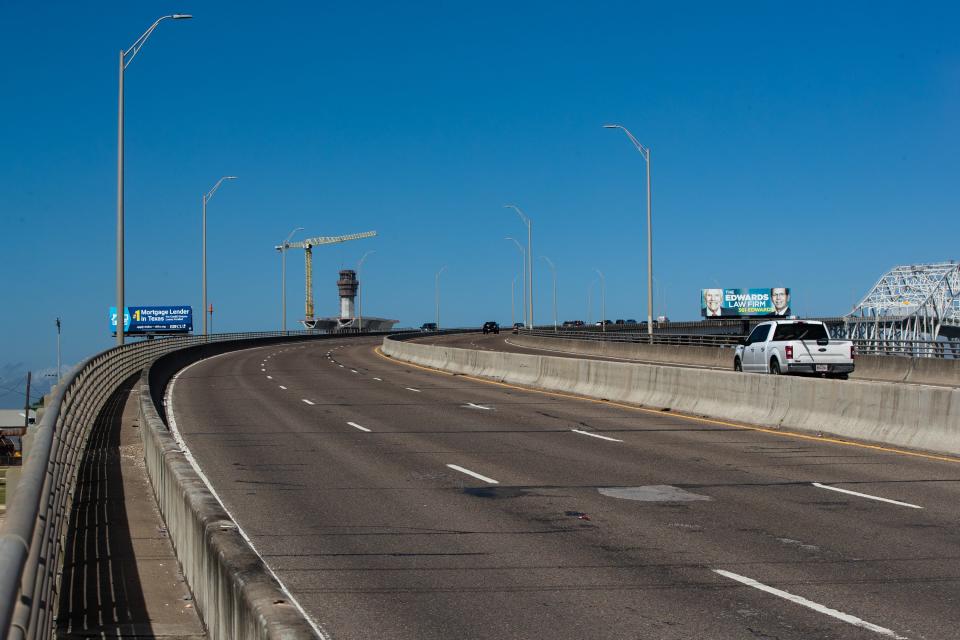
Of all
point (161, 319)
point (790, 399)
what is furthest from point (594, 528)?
point (161, 319)

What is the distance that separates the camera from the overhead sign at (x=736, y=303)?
475 ft

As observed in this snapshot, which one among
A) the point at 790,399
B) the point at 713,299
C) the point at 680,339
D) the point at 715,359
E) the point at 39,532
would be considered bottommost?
the point at 790,399

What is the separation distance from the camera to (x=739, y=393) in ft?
74.8

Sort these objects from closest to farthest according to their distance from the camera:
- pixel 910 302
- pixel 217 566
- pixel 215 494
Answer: pixel 217 566 → pixel 215 494 → pixel 910 302

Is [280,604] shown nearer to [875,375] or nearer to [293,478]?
[293,478]

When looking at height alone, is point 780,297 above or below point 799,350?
above

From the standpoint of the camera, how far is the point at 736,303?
14562 cm

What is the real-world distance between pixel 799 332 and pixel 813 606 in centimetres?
2433

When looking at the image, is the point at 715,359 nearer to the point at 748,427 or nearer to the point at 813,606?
the point at 748,427

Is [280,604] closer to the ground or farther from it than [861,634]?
farther from it

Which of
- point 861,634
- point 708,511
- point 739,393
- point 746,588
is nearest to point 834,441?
point 739,393

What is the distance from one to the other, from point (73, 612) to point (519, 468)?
8464 mm

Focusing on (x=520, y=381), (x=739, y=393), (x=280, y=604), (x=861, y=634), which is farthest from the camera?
(x=520, y=381)

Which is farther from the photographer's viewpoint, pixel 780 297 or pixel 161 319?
pixel 780 297
